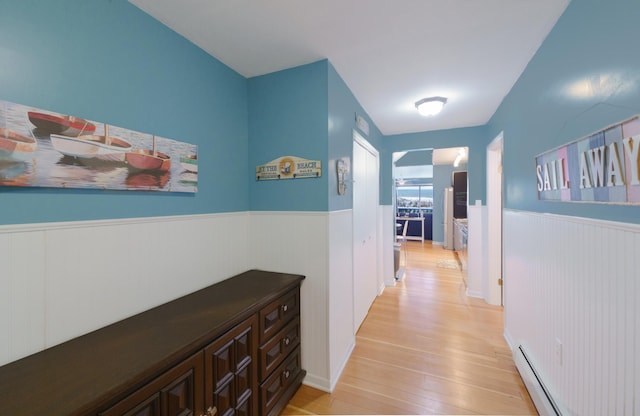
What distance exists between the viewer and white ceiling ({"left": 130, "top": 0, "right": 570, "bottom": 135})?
1385 mm

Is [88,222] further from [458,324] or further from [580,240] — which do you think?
[458,324]

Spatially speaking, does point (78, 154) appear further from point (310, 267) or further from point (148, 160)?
point (310, 267)

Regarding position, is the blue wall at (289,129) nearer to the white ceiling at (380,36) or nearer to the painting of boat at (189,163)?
the white ceiling at (380,36)

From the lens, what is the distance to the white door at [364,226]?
2.62 meters

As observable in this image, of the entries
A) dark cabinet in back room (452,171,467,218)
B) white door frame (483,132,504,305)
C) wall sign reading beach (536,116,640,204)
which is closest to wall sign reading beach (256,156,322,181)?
wall sign reading beach (536,116,640,204)

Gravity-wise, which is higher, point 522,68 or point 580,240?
point 522,68

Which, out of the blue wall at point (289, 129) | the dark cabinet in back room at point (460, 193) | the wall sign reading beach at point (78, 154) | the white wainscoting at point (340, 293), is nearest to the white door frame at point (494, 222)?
the white wainscoting at point (340, 293)

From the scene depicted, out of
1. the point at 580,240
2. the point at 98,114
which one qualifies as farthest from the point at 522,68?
the point at 98,114

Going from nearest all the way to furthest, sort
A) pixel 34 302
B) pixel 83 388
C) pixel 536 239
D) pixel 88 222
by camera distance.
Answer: pixel 83 388
pixel 34 302
pixel 88 222
pixel 536 239

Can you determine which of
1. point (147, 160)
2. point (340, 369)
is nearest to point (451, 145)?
point (340, 369)

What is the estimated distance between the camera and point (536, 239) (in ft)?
5.78

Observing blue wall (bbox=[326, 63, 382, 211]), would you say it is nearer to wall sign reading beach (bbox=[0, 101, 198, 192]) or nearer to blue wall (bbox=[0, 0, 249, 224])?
blue wall (bbox=[0, 0, 249, 224])

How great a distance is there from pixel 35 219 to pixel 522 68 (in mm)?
3268

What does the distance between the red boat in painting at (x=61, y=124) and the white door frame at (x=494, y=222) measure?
3954mm
